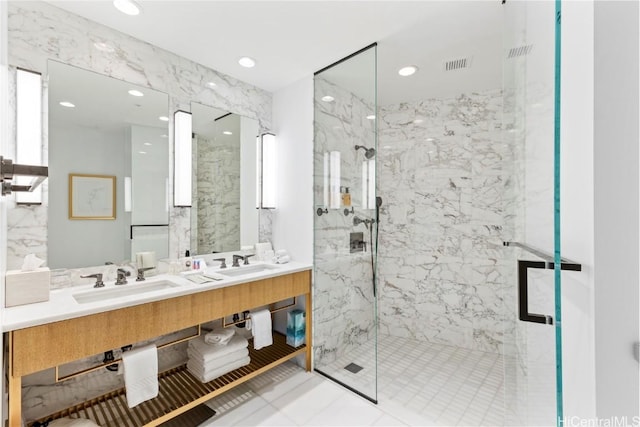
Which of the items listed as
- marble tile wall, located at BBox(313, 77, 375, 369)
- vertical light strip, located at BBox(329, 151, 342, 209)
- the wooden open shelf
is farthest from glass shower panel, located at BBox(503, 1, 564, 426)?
the wooden open shelf

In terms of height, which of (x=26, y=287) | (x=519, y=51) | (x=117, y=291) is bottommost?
(x=117, y=291)

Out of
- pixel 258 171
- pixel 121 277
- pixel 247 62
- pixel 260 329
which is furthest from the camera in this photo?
pixel 258 171

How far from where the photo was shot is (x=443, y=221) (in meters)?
3.04

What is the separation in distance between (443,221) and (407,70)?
1.59 meters

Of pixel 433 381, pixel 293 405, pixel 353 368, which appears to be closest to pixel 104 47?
pixel 293 405

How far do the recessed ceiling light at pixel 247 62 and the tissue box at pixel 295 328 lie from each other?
2.16m

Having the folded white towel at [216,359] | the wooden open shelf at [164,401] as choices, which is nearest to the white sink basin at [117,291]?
the folded white towel at [216,359]

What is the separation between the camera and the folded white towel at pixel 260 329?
2.09m

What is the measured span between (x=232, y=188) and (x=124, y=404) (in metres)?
1.69

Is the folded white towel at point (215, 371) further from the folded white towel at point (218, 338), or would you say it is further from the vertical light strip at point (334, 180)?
the vertical light strip at point (334, 180)

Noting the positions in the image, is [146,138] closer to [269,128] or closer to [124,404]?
[269,128]

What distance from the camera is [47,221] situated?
161cm

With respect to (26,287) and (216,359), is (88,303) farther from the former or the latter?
(216,359)

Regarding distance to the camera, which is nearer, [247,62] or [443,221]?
[247,62]
